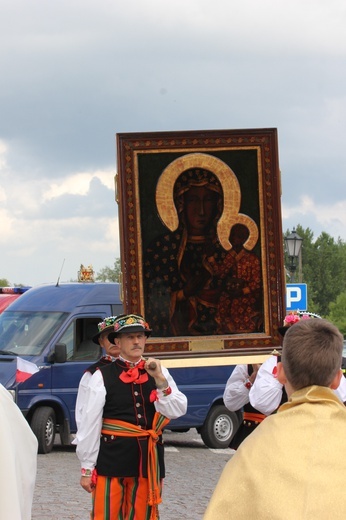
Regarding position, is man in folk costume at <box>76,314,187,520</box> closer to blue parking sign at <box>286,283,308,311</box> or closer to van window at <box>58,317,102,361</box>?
van window at <box>58,317,102,361</box>

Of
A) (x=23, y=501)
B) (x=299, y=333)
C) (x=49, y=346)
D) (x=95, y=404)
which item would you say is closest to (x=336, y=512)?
(x=299, y=333)

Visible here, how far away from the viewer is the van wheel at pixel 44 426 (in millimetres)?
16453

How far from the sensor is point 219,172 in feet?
27.8

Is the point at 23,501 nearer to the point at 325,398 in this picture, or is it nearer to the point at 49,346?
the point at 325,398

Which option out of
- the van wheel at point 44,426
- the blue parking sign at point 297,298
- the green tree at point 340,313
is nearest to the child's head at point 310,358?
the van wheel at point 44,426

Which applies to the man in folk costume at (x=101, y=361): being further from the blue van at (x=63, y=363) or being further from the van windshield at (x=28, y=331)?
the van windshield at (x=28, y=331)

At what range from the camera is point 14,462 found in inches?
206

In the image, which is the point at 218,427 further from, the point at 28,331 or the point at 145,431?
the point at 145,431

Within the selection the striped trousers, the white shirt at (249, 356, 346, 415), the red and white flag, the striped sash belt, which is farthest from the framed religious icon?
the red and white flag

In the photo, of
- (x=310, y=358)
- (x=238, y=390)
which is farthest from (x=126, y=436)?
(x=310, y=358)

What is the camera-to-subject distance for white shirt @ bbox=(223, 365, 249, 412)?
8383 millimetres

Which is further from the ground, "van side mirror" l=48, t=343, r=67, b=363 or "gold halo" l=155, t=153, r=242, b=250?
"gold halo" l=155, t=153, r=242, b=250

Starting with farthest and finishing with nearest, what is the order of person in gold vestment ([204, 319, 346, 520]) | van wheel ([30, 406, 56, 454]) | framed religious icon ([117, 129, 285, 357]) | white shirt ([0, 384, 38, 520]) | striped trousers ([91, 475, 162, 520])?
van wheel ([30, 406, 56, 454]) → framed religious icon ([117, 129, 285, 357]) → striped trousers ([91, 475, 162, 520]) → white shirt ([0, 384, 38, 520]) → person in gold vestment ([204, 319, 346, 520])

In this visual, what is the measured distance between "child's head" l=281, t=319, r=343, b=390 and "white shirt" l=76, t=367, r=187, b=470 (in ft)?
12.3
